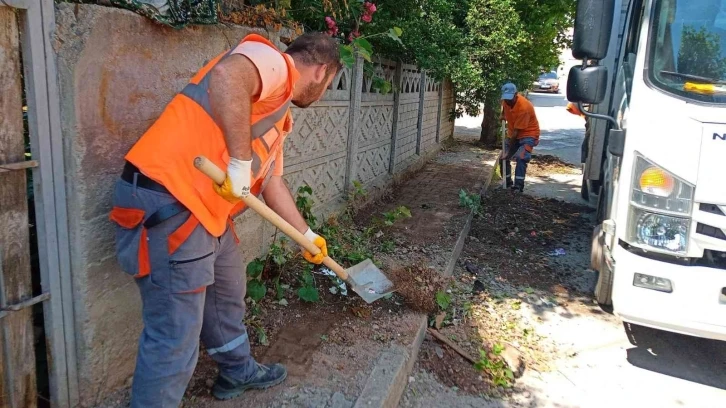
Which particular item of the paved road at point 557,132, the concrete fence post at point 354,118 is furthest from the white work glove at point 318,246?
the paved road at point 557,132

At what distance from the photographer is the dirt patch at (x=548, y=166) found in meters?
10.9

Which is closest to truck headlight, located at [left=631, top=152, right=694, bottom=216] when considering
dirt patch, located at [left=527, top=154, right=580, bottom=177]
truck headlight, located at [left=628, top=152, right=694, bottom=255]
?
truck headlight, located at [left=628, top=152, right=694, bottom=255]

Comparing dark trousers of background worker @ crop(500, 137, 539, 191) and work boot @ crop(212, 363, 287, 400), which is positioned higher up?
dark trousers of background worker @ crop(500, 137, 539, 191)

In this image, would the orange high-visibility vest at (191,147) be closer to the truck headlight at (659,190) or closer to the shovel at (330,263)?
the shovel at (330,263)

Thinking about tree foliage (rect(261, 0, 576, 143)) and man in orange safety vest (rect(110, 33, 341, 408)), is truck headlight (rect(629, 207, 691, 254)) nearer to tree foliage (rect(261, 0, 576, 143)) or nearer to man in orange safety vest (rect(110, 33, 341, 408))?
man in orange safety vest (rect(110, 33, 341, 408))

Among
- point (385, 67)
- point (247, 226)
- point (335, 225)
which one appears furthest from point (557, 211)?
point (247, 226)

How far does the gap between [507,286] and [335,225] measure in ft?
5.35

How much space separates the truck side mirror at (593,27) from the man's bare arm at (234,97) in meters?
2.23

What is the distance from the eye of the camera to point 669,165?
306 centimetres

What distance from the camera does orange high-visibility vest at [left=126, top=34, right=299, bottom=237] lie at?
2051mm

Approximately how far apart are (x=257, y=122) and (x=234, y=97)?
261mm

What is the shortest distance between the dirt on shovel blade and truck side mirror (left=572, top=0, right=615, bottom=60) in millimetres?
1808

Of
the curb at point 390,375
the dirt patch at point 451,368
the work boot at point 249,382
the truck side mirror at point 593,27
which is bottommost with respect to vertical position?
the dirt patch at point 451,368

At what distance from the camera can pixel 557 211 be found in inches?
300
